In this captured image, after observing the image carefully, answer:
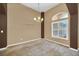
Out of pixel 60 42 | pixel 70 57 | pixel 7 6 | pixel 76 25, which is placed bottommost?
pixel 70 57

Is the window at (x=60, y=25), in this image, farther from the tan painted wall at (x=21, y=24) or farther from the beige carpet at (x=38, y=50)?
the tan painted wall at (x=21, y=24)

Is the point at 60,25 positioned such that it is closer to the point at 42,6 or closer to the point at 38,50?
the point at 42,6

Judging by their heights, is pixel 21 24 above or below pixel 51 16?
below

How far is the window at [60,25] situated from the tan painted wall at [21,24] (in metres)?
0.42

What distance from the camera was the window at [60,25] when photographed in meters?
2.53

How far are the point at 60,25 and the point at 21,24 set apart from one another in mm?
992

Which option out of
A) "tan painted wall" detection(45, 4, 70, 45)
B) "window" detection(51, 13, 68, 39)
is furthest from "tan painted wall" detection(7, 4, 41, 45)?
"window" detection(51, 13, 68, 39)

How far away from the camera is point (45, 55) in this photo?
2520mm

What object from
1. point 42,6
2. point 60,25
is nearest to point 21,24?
point 42,6

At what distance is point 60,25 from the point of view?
8.50 feet

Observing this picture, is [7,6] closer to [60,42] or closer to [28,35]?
[28,35]

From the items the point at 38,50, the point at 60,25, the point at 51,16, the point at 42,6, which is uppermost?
the point at 42,6

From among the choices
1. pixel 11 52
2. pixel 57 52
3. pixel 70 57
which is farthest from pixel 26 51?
pixel 70 57

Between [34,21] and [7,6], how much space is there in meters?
0.76
